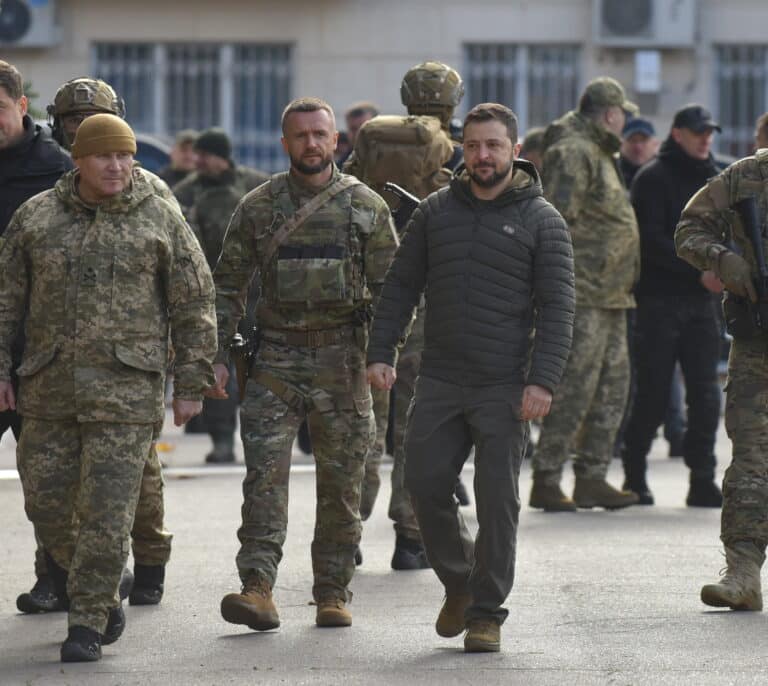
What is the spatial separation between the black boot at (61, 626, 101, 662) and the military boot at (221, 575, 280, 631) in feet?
1.99

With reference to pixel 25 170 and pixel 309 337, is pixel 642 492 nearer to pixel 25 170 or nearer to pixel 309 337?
pixel 309 337

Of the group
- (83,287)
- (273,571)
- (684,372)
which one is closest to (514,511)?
(273,571)

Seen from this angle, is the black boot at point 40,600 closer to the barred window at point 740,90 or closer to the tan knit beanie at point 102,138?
the tan knit beanie at point 102,138

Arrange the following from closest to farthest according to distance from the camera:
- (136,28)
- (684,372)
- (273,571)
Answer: (273,571)
(684,372)
(136,28)

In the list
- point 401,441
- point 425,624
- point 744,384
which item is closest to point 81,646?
point 425,624

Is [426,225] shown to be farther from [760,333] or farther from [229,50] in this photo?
[229,50]

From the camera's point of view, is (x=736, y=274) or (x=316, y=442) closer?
(x=316, y=442)

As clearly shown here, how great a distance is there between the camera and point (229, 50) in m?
26.1

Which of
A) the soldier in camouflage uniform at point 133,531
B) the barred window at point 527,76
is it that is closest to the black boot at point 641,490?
the soldier in camouflage uniform at point 133,531

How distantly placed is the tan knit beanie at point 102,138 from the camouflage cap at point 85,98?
988mm

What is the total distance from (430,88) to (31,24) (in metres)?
15.9

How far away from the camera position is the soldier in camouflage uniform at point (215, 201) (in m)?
14.9

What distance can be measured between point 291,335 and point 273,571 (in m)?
0.88

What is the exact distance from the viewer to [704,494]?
12.4 m
